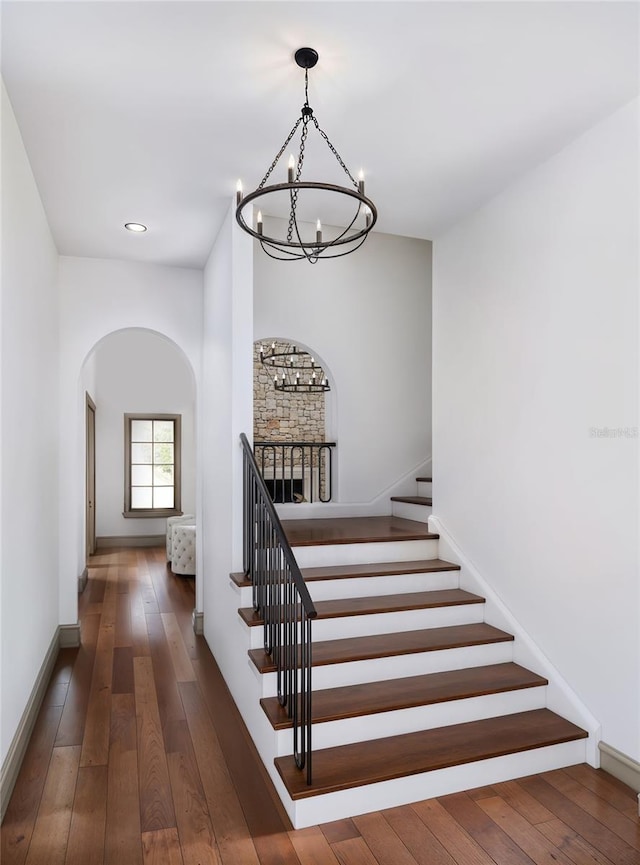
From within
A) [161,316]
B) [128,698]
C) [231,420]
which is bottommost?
[128,698]

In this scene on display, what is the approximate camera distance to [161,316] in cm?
482

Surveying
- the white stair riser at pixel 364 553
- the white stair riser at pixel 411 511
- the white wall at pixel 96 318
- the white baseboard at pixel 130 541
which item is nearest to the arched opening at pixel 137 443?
the white baseboard at pixel 130 541

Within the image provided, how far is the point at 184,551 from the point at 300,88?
548 centimetres

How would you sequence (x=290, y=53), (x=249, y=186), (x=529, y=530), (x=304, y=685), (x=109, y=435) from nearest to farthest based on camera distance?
(x=290, y=53), (x=304, y=685), (x=529, y=530), (x=249, y=186), (x=109, y=435)

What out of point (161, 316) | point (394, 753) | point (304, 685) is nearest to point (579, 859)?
point (394, 753)

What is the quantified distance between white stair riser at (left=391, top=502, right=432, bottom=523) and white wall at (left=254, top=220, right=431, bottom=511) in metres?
0.28

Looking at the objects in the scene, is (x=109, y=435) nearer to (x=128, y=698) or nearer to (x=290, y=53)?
(x=128, y=698)

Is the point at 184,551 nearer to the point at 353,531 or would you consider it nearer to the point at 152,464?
the point at 353,531

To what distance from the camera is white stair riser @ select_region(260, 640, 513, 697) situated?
2863 millimetres

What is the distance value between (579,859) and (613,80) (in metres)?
2.98

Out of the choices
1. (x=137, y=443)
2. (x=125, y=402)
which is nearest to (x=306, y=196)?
(x=125, y=402)

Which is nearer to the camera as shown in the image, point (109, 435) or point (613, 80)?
point (613, 80)

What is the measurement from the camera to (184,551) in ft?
22.7

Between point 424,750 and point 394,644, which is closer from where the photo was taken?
point 424,750
